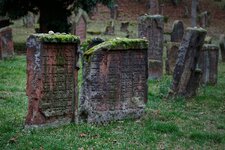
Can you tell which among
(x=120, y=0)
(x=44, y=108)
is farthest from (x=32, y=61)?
(x=120, y=0)

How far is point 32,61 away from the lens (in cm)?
866

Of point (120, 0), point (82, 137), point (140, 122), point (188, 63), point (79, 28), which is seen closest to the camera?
point (82, 137)

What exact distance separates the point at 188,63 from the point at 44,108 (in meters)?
5.14

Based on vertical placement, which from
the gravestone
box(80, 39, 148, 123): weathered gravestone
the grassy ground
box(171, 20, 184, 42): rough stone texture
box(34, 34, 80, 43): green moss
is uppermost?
the gravestone

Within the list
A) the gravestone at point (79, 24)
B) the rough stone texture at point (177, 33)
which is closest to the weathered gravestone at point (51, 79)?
the rough stone texture at point (177, 33)

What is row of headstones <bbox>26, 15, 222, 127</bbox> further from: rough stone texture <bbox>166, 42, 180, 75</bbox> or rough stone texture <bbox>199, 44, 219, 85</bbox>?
rough stone texture <bbox>166, 42, 180, 75</bbox>

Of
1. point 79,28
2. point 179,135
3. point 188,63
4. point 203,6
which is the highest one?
point 203,6

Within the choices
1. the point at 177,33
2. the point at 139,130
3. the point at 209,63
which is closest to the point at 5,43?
the point at 177,33

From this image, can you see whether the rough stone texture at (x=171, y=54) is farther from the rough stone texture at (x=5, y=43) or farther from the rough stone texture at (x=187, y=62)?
the rough stone texture at (x=5, y=43)

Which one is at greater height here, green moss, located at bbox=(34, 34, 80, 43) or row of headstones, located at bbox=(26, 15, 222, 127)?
green moss, located at bbox=(34, 34, 80, 43)

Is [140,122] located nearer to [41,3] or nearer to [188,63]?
[188,63]

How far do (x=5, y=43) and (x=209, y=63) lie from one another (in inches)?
315

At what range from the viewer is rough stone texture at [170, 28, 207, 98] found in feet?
41.4

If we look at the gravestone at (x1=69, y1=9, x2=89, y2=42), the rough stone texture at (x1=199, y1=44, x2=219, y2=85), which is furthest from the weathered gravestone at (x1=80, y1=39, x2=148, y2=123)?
the gravestone at (x1=69, y1=9, x2=89, y2=42)
